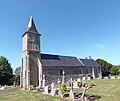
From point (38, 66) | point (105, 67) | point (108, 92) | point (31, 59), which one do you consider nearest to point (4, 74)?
point (31, 59)

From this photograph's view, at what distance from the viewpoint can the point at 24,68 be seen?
3725 centimetres

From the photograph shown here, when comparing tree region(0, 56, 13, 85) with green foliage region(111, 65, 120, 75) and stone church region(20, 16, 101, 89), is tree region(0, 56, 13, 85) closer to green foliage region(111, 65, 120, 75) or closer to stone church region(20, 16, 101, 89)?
stone church region(20, 16, 101, 89)

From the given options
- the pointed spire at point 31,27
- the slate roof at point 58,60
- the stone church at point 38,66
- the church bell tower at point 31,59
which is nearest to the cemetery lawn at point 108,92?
the stone church at point 38,66

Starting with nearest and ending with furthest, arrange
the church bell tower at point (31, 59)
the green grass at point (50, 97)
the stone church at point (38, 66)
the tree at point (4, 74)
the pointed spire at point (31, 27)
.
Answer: the green grass at point (50, 97) < the church bell tower at point (31, 59) < the stone church at point (38, 66) < the pointed spire at point (31, 27) < the tree at point (4, 74)

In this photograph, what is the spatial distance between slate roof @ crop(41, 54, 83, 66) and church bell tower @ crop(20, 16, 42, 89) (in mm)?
2108

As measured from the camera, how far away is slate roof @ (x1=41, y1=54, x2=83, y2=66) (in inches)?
1535

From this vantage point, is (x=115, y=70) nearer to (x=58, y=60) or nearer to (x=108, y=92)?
(x=58, y=60)

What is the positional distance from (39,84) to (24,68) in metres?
5.34

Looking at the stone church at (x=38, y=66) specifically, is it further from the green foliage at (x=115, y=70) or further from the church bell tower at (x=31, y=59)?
the green foliage at (x=115, y=70)

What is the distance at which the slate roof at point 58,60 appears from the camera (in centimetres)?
3900

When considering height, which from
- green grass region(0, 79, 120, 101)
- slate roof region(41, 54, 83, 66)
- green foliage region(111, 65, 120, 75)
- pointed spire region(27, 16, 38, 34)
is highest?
pointed spire region(27, 16, 38, 34)

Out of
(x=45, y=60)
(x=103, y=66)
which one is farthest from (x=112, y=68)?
(x=45, y=60)

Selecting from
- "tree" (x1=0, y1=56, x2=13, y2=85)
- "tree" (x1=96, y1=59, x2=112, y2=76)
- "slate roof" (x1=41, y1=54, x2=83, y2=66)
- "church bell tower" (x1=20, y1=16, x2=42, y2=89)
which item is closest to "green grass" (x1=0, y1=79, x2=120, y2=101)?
"church bell tower" (x1=20, y1=16, x2=42, y2=89)

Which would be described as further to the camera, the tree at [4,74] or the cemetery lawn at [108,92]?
the tree at [4,74]
